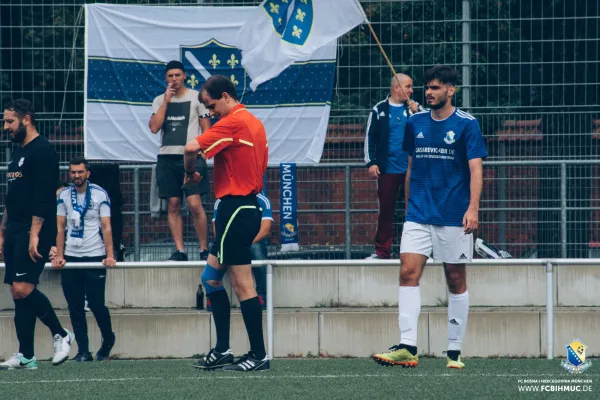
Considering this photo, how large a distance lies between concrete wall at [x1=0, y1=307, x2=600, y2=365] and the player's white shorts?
2.82 meters

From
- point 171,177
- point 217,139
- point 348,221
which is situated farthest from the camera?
point 348,221

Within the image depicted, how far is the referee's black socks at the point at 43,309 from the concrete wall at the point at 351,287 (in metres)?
1.99

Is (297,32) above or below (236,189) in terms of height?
above

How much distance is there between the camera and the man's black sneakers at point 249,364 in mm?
9039

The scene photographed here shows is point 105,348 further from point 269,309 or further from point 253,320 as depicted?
point 253,320

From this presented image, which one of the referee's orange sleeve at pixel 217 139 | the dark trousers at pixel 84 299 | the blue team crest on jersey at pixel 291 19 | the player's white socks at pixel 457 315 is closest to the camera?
the referee's orange sleeve at pixel 217 139

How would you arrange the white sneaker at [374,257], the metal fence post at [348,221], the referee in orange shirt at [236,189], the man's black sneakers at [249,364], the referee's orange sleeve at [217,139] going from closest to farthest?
the referee's orange sleeve at [217,139] < the referee in orange shirt at [236,189] < the man's black sneakers at [249,364] < the white sneaker at [374,257] < the metal fence post at [348,221]

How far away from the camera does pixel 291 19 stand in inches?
505

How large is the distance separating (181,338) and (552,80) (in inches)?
184

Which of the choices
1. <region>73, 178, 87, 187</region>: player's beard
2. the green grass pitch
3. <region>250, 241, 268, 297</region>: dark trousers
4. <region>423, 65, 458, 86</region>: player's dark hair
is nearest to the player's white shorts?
the green grass pitch

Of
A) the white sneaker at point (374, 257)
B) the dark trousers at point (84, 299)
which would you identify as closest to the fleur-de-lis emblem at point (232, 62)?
the white sneaker at point (374, 257)

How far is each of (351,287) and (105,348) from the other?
2.47 m

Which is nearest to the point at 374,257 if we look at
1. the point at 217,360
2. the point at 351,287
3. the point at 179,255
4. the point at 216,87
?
the point at 351,287

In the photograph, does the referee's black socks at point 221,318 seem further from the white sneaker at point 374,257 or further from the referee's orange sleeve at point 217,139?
the white sneaker at point 374,257
